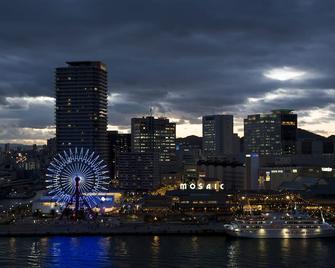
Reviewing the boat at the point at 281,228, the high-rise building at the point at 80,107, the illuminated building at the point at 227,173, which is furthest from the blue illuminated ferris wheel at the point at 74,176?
the high-rise building at the point at 80,107

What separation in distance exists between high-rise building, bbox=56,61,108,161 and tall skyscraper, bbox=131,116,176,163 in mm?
20280

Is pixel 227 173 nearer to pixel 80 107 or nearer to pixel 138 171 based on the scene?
pixel 138 171

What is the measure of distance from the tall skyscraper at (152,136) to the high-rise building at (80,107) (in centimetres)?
2028

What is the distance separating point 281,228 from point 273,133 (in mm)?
111731

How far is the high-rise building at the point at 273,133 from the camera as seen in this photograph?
158m

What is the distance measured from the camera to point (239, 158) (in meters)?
122

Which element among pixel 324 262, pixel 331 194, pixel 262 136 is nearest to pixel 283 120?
pixel 262 136

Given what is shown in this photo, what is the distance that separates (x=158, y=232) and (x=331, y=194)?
1099 inches

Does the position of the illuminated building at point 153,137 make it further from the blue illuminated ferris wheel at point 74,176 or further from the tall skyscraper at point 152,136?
the blue illuminated ferris wheel at point 74,176

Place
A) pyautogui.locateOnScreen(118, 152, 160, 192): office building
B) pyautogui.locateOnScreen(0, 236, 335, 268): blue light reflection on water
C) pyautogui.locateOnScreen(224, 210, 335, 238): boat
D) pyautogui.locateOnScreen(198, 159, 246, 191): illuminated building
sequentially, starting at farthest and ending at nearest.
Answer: pyautogui.locateOnScreen(118, 152, 160, 192): office building → pyautogui.locateOnScreen(198, 159, 246, 191): illuminated building → pyautogui.locateOnScreen(224, 210, 335, 238): boat → pyautogui.locateOnScreen(0, 236, 335, 268): blue light reflection on water

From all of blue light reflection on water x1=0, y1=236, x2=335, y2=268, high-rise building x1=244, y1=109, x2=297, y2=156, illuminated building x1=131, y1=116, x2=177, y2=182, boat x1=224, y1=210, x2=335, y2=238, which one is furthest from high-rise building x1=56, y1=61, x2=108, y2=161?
boat x1=224, y1=210, x2=335, y2=238

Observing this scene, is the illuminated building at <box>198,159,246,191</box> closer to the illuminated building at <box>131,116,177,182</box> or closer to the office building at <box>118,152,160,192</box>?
the office building at <box>118,152,160,192</box>

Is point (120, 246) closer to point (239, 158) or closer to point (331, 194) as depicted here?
point (331, 194)

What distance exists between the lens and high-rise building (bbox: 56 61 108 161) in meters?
124
